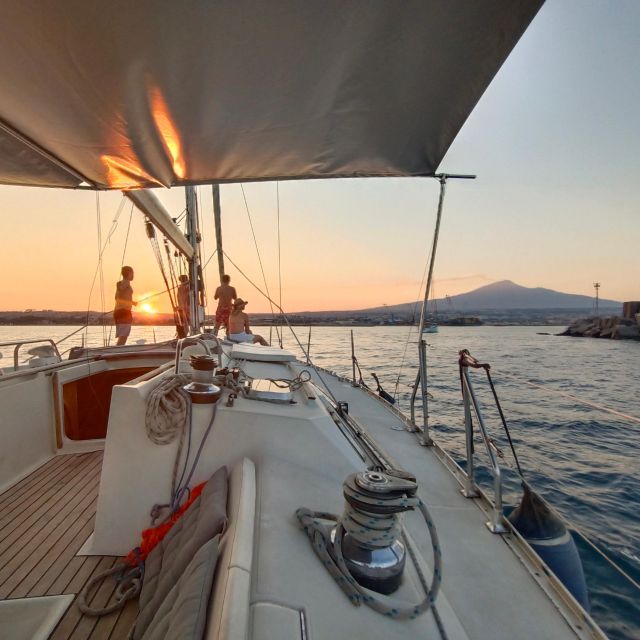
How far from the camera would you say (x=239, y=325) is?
823 cm

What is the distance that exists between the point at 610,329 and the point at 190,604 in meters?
69.6

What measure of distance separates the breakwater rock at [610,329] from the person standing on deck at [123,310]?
64555 mm

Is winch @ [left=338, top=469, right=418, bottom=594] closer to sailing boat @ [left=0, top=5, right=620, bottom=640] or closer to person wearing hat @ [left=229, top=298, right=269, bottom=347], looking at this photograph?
sailing boat @ [left=0, top=5, right=620, bottom=640]

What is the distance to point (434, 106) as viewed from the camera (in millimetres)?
2178

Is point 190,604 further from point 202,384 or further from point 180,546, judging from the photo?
point 202,384

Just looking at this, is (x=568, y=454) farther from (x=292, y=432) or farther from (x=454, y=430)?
(x=292, y=432)

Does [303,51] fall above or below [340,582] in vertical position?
above

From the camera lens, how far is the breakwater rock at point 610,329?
52.3m

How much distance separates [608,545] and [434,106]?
5.45 m

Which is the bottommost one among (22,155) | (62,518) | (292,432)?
(62,518)

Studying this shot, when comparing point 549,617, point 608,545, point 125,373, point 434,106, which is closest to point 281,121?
point 434,106

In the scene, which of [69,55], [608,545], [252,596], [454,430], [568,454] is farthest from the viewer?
[454,430]

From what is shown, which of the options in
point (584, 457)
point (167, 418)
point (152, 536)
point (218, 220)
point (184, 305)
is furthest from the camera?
point (218, 220)

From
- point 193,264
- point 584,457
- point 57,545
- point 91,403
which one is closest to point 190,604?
point 57,545
